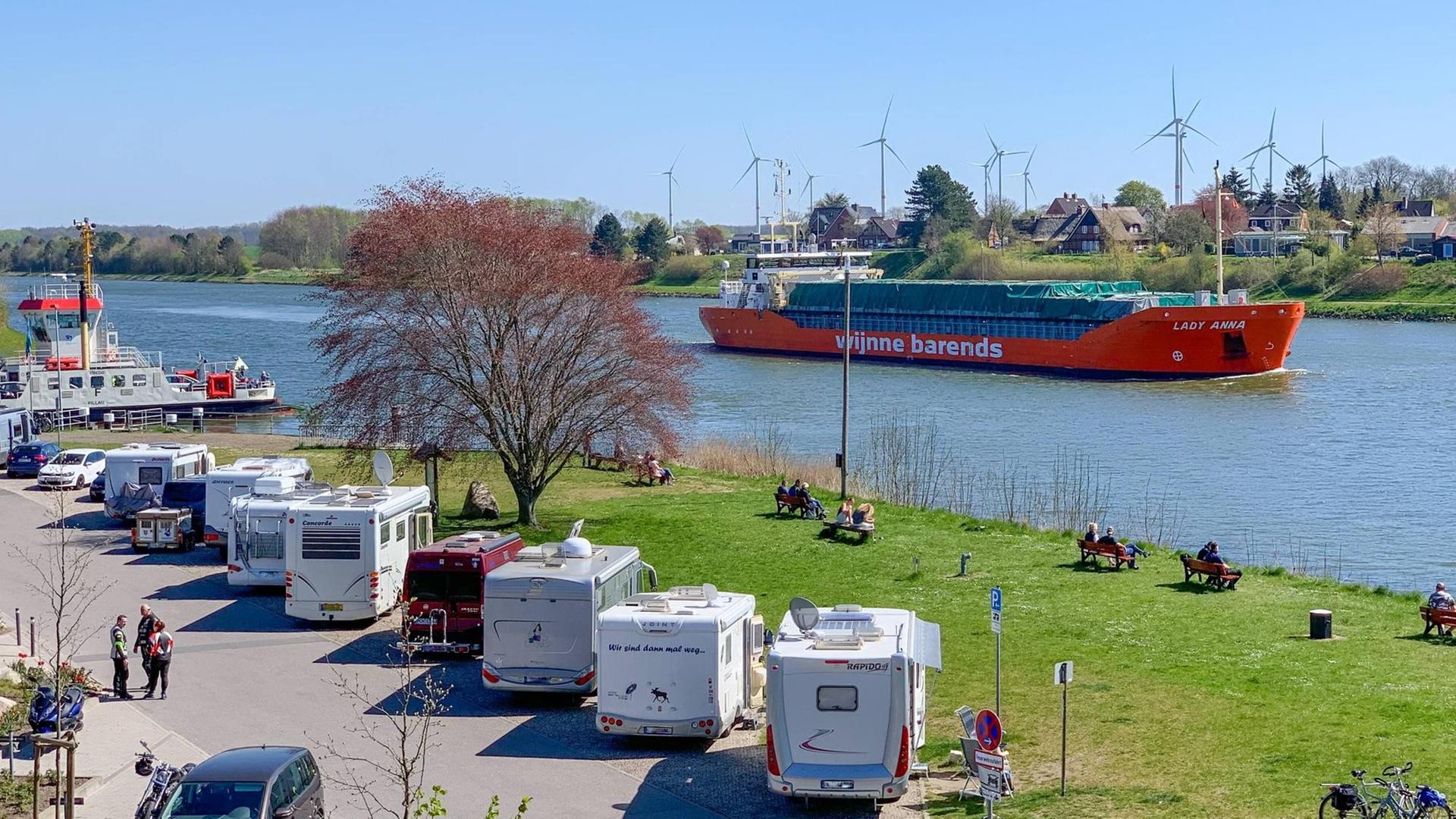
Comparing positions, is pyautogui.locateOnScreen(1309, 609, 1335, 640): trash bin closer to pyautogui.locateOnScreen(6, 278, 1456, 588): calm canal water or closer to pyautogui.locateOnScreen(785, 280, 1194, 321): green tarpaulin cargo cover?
pyautogui.locateOnScreen(6, 278, 1456, 588): calm canal water

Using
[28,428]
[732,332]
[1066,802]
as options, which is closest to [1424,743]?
[1066,802]

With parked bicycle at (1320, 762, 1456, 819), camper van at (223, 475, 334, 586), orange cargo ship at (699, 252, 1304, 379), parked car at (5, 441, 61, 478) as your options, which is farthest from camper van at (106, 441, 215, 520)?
orange cargo ship at (699, 252, 1304, 379)

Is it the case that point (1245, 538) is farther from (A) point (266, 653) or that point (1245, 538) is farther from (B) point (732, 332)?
(B) point (732, 332)

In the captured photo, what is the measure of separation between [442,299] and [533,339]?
200 cm

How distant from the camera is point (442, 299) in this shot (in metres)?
30.4

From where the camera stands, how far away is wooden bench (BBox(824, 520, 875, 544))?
92.5 ft

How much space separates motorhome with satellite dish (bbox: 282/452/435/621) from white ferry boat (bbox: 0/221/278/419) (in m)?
34.4

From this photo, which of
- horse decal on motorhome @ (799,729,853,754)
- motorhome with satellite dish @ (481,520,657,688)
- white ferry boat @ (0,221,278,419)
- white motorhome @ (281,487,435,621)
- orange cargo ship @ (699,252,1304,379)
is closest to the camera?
horse decal on motorhome @ (799,729,853,754)

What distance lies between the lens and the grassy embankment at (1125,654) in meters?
14.6

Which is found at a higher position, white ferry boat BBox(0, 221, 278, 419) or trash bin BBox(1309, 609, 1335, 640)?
white ferry boat BBox(0, 221, 278, 419)

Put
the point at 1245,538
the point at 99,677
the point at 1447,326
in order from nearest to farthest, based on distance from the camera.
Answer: the point at 99,677 < the point at 1245,538 < the point at 1447,326

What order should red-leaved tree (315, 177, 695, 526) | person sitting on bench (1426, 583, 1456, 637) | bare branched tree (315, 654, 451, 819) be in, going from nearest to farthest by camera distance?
bare branched tree (315, 654, 451, 819)
person sitting on bench (1426, 583, 1456, 637)
red-leaved tree (315, 177, 695, 526)

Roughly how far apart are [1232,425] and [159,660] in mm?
47167

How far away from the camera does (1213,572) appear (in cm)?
2398
